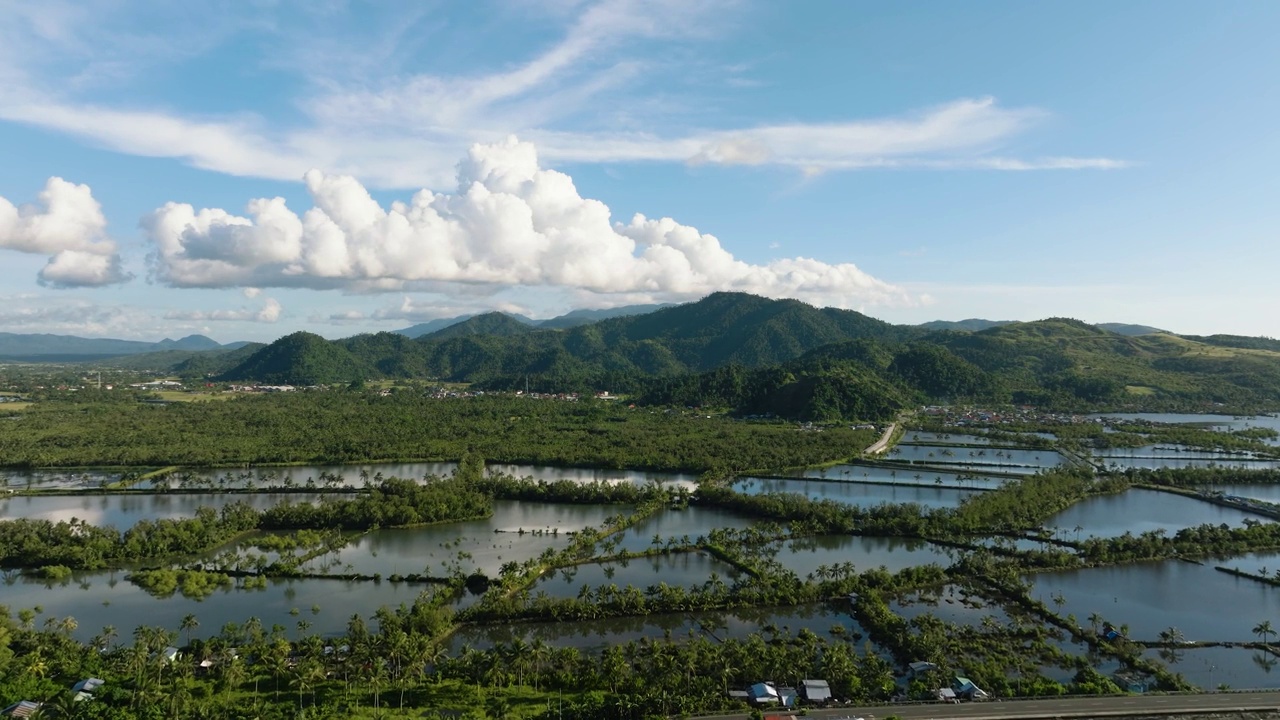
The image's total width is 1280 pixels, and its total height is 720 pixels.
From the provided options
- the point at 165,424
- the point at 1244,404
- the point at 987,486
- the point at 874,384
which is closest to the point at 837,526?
the point at 987,486

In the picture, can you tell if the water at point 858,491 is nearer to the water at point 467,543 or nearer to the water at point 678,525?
the water at point 678,525

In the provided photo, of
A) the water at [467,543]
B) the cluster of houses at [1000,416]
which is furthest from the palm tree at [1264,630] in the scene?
the cluster of houses at [1000,416]

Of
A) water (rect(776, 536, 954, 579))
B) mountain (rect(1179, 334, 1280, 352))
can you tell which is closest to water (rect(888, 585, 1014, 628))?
water (rect(776, 536, 954, 579))

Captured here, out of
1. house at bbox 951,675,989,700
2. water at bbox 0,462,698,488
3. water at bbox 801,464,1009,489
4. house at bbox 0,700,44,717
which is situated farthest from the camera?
water at bbox 801,464,1009,489

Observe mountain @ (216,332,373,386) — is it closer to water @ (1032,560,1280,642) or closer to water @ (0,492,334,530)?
water @ (0,492,334,530)

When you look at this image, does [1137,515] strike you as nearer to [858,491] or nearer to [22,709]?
[858,491]

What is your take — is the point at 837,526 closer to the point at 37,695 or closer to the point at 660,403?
the point at 37,695
